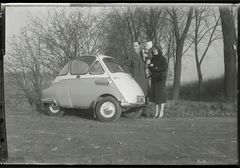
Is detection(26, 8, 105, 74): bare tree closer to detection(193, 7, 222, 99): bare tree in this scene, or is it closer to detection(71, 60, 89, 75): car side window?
detection(71, 60, 89, 75): car side window

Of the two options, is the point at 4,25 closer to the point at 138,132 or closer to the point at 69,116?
the point at 69,116

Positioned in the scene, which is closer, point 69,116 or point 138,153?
point 138,153

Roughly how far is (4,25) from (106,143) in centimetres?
236

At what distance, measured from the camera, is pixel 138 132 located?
7.20 m

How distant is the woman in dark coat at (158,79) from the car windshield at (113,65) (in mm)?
512

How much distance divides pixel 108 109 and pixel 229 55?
2042mm

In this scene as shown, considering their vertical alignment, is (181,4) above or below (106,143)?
above

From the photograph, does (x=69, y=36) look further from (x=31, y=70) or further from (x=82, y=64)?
(x=31, y=70)

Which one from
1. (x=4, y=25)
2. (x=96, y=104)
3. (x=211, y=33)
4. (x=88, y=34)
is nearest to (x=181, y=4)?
(x=211, y=33)

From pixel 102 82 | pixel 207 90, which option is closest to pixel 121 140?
pixel 102 82

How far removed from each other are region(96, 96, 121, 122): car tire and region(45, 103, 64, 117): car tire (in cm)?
61

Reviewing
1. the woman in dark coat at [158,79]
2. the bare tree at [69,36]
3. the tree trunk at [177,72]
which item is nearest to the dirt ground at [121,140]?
the woman in dark coat at [158,79]

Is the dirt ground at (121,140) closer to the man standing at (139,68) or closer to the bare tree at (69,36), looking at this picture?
the man standing at (139,68)

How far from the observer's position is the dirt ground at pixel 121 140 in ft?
22.9
